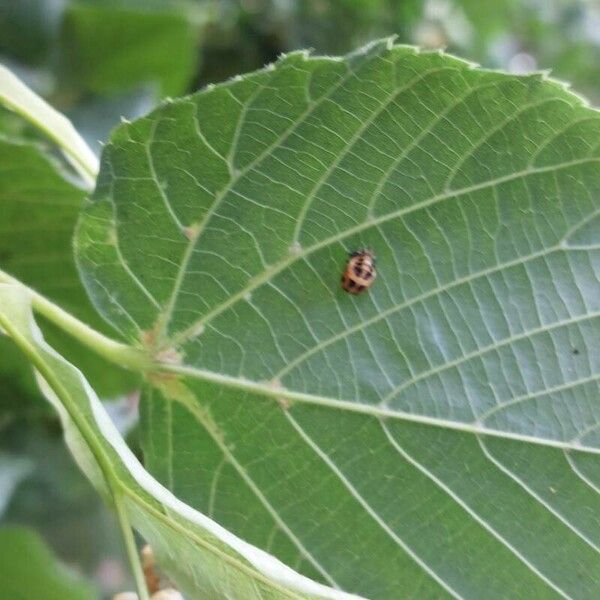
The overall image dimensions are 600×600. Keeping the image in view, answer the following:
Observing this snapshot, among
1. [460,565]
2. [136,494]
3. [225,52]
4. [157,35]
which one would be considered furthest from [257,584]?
[225,52]

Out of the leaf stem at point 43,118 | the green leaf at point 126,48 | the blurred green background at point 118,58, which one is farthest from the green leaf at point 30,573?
the green leaf at point 126,48

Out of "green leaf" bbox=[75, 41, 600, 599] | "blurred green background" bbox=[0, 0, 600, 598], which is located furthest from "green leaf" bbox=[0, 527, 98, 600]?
"green leaf" bbox=[75, 41, 600, 599]

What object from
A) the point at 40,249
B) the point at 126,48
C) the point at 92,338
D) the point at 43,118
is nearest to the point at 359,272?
the point at 92,338

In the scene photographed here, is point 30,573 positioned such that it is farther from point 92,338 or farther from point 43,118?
point 43,118

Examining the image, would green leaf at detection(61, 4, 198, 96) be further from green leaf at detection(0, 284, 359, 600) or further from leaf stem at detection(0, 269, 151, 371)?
green leaf at detection(0, 284, 359, 600)

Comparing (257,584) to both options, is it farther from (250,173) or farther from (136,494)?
(250,173)

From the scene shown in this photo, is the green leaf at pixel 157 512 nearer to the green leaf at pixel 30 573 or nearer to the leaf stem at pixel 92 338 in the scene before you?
the leaf stem at pixel 92 338
